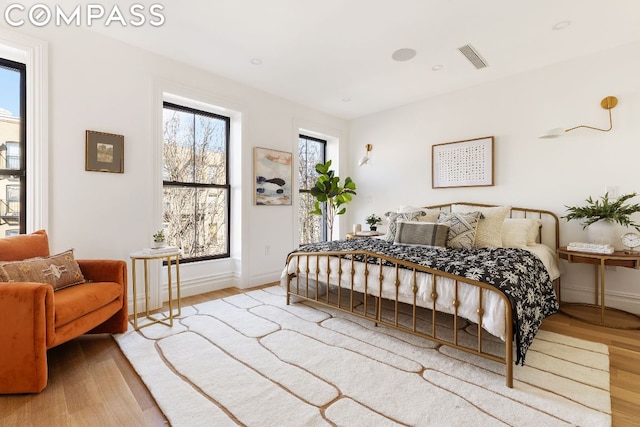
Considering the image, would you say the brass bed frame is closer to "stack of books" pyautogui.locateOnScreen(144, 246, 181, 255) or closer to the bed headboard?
the bed headboard

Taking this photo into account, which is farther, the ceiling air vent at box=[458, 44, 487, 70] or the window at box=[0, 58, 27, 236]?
the ceiling air vent at box=[458, 44, 487, 70]

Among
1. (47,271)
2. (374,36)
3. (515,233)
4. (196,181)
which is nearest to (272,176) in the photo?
(196,181)

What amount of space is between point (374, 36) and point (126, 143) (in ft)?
8.70

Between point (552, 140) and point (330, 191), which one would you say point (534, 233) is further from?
point (330, 191)

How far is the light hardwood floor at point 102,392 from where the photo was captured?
1.53 m

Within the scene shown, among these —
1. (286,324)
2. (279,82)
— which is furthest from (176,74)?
(286,324)

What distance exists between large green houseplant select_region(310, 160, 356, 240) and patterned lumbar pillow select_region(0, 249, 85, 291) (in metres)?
3.07

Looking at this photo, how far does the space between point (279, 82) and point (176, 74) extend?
1.21 metres

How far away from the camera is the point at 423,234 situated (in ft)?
9.87

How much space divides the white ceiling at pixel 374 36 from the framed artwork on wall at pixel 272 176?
0.94m

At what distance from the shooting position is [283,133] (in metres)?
4.40

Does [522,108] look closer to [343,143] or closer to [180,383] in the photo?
[343,143]

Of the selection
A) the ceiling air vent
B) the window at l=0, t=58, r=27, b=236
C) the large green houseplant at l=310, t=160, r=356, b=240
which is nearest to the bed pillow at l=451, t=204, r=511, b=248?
the ceiling air vent

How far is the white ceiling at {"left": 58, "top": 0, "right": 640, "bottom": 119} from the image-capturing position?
240 cm
